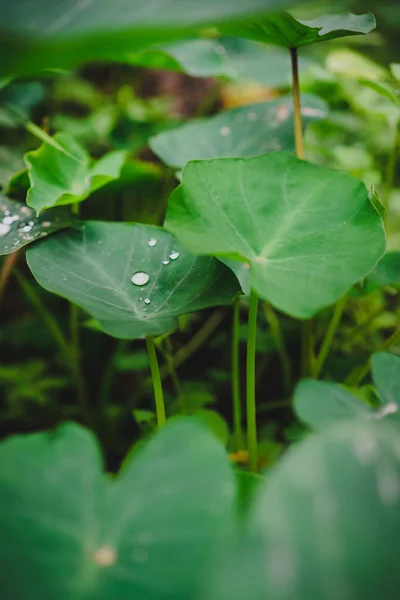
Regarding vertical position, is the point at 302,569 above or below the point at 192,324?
above

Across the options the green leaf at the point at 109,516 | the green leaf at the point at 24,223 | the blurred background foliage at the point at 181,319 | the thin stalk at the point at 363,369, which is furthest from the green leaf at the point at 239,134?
the green leaf at the point at 109,516

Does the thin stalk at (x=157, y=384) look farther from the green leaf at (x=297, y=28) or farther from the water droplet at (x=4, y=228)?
the green leaf at (x=297, y=28)

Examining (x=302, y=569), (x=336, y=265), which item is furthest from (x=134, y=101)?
(x=302, y=569)

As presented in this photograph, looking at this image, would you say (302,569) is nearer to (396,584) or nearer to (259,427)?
(396,584)

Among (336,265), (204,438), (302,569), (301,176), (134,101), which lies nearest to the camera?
(302,569)

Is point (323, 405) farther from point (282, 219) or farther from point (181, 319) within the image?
point (181, 319)

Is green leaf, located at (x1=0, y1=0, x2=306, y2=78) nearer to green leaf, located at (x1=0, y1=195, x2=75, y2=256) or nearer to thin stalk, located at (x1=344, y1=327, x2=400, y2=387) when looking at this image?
green leaf, located at (x1=0, y1=195, x2=75, y2=256)
